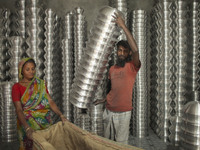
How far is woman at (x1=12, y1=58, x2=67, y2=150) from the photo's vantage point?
6.41 feet

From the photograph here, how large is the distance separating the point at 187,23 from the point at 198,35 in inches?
11.1

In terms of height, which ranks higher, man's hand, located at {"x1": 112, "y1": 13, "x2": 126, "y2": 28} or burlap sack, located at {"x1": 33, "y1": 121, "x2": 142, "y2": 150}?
man's hand, located at {"x1": 112, "y1": 13, "x2": 126, "y2": 28}

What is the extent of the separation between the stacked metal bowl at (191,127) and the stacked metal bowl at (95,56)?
3.43 ft

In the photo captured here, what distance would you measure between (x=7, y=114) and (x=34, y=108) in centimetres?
138

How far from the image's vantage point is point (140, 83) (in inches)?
135

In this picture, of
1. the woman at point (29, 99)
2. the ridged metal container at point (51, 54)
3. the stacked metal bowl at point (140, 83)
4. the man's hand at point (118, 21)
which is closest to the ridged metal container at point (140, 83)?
the stacked metal bowl at point (140, 83)

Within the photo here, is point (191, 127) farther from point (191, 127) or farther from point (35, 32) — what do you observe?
point (35, 32)

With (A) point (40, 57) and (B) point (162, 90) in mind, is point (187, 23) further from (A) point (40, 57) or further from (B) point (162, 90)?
(A) point (40, 57)

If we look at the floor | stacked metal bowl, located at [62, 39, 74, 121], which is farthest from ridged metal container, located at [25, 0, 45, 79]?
the floor

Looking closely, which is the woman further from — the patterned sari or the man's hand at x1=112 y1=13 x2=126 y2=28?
the man's hand at x1=112 y1=13 x2=126 y2=28

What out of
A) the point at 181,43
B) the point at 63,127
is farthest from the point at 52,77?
the point at 181,43

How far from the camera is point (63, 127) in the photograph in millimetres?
1801

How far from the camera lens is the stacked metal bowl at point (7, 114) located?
124 inches

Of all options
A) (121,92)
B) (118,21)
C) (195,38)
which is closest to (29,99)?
(121,92)
